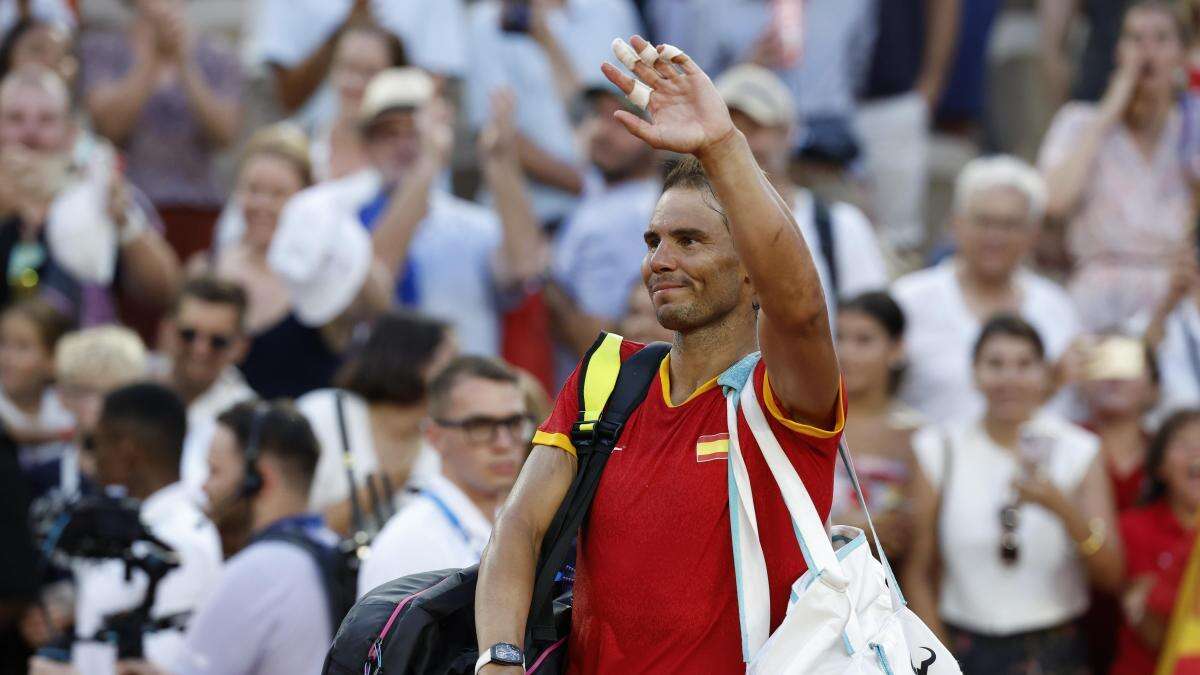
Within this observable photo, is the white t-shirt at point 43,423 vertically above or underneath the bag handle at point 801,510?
above

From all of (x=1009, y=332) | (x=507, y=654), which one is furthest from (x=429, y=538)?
(x=1009, y=332)

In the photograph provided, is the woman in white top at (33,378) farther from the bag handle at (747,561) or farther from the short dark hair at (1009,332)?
the bag handle at (747,561)

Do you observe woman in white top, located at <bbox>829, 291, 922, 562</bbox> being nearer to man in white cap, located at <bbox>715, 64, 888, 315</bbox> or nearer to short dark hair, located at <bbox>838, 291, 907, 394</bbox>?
short dark hair, located at <bbox>838, 291, 907, 394</bbox>

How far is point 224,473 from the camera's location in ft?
20.8

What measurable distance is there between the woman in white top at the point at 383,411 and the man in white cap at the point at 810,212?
1.98 m

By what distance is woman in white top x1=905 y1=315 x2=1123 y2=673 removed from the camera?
692cm

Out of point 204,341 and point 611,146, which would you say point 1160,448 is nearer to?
point 611,146

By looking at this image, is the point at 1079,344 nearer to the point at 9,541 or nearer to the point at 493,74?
the point at 493,74

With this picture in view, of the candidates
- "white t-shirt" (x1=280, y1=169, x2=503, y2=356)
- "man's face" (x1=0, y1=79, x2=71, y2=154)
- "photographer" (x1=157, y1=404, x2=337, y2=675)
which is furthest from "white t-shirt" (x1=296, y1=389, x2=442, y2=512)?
"man's face" (x1=0, y1=79, x2=71, y2=154)

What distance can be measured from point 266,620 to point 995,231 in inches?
157

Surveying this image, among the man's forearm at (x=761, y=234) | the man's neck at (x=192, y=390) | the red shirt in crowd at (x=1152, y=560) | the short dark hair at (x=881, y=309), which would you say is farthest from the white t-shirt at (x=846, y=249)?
the man's forearm at (x=761, y=234)

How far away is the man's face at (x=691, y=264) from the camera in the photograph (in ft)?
12.2

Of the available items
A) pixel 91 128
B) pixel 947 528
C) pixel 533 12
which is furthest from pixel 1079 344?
pixel 91 128

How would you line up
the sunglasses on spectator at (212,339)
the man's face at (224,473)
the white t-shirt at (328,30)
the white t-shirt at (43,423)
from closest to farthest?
1. the man's face at (224,473)
2. the sunglasses on spectator at (212,339)
3. the white t-shirt at (43,423)
4. the white t-shirt at (328,30)
